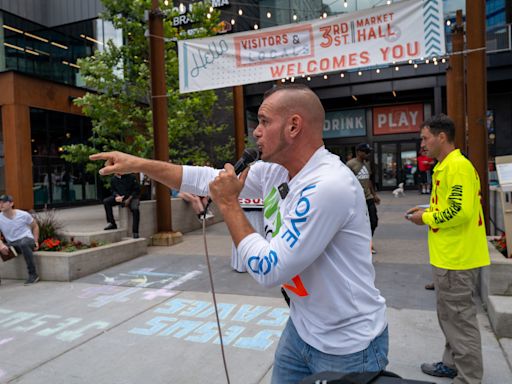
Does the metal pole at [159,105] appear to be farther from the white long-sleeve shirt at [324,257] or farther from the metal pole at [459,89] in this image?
the white long-sleeve shirt at [324,257]

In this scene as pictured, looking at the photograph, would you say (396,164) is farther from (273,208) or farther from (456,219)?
(273,208)

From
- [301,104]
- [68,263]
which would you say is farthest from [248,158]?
[68,263]

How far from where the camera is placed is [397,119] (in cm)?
2347

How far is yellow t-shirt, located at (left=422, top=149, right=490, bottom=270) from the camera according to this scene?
118 inches

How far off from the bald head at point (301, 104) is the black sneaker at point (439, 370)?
8.59 ft

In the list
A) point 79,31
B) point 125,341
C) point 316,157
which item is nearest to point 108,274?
point 125,341

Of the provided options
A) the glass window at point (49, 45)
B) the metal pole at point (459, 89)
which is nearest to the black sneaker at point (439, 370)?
the metal pole at point (459, 89)

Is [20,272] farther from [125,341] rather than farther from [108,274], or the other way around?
[125,341]

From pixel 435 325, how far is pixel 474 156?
3.06 metres

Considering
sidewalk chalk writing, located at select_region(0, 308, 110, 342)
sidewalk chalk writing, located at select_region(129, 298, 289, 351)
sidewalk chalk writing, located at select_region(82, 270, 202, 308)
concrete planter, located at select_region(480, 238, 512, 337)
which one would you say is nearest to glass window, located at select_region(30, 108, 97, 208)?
sidewalk chalk writing, located at select_region(82, 270, 202, 308)

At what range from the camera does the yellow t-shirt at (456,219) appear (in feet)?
9.79

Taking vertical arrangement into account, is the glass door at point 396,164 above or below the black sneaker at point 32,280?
above

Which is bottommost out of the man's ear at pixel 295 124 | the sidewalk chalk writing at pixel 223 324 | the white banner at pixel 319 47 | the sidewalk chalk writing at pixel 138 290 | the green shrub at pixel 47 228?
the sidewalk chalk writing at pixel 223 324

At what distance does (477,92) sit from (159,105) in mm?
6547
